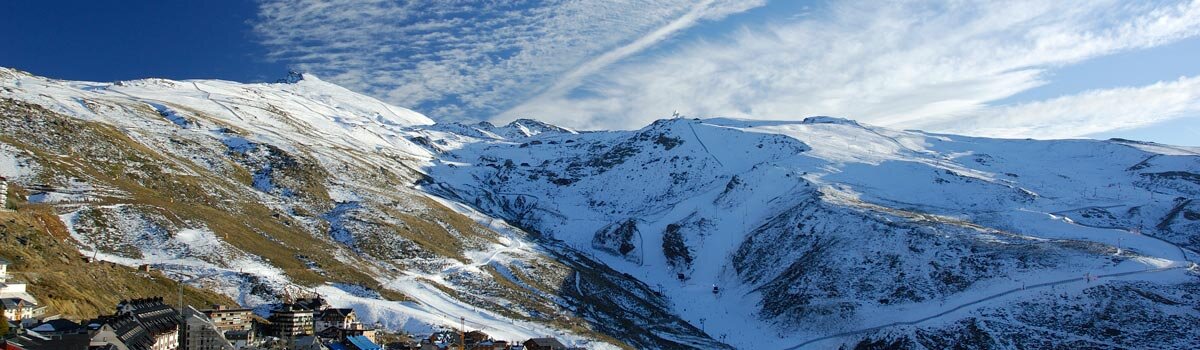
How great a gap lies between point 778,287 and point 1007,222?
169 feet

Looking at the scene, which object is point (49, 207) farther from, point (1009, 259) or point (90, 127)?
point (1009, 259)

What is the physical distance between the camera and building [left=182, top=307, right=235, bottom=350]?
2357 inches

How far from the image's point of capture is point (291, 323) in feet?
243

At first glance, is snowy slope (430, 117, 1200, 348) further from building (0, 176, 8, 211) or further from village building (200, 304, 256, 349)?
building (0, 176, 8, 211)

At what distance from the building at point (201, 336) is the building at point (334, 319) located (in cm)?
1481

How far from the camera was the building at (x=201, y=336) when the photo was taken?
59.9 metres

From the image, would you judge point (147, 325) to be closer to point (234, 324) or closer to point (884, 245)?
Result: point (234, 324)

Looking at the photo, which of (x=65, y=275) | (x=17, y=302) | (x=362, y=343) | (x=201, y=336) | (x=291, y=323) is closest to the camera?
(x=17, y=302)

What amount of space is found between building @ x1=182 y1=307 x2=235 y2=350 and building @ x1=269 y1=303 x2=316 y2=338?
1249 centimetres

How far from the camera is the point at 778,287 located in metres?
133

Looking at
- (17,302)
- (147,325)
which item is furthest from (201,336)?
(17,302)

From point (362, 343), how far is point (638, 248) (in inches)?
4743

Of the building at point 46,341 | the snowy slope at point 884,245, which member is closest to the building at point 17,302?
the building at point 46,341

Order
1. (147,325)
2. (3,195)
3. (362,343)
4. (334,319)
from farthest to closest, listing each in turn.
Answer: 1. (3,195)
2. (334,319)
3. (362,343)
4. (147,325)
